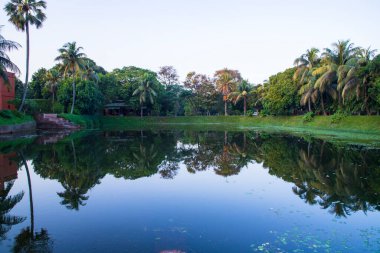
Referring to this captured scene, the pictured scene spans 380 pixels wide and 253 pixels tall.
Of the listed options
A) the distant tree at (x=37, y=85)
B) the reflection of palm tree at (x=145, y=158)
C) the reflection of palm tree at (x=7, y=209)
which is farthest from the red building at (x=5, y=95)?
the reflection of palm tree at (x=7, y=209)

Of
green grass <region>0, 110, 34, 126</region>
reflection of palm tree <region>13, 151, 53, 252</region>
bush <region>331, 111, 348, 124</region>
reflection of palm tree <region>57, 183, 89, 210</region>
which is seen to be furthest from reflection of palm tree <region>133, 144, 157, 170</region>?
bush <region>331, 111, 348, 124</region>

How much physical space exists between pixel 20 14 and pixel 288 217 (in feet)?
126

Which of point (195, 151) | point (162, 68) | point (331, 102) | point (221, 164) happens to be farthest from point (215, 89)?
point (221, 164)

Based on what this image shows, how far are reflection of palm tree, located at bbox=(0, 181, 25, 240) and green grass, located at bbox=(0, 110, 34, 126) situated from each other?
23692 mm

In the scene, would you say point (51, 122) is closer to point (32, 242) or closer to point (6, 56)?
point (6, 56)

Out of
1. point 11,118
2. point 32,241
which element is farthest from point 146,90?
point 32,241

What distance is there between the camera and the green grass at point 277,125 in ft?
104

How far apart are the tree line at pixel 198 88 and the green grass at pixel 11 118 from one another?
2.28m

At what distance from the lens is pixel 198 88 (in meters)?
78.2

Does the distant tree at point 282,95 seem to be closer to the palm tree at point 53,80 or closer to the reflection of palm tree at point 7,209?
the palm tree at point 53,80

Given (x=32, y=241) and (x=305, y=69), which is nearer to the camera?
(x=32, y=241)

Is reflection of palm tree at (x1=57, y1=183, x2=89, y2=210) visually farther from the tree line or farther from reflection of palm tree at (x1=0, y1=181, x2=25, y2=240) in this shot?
the tree line

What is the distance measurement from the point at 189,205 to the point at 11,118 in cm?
3056

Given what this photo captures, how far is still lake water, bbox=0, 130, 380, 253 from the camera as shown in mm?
5980
